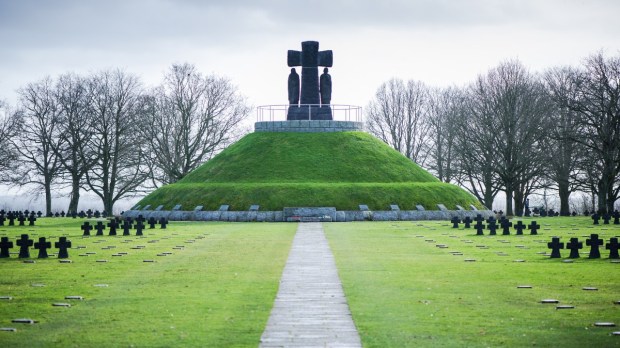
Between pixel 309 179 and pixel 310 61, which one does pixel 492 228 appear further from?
pixel 310 61

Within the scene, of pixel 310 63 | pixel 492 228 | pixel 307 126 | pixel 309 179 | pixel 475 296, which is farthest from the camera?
pixel 307 126

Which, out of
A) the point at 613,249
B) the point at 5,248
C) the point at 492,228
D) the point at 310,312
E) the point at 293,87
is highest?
the point at 293,87

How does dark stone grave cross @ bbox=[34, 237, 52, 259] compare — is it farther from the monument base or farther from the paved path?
the monument base

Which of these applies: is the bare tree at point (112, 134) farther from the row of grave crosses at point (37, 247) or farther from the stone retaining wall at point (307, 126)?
the row of grave crosses at point (37, 247)

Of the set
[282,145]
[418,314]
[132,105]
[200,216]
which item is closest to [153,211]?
[200,216]

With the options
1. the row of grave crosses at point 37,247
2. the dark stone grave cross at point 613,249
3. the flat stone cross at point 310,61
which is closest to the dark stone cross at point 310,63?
the flat stone cross at point 310,61

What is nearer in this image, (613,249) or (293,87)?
(613,249)

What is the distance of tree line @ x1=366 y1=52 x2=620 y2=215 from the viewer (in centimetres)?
7712

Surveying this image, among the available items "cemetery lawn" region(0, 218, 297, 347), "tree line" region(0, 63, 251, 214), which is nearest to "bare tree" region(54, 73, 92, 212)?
"tree line" region(0, 63, 251, 214)

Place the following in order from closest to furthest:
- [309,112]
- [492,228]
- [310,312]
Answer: [310,312], [492,228], [309,112]

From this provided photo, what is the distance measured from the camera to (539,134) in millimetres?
86250

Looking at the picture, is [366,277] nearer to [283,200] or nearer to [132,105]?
[283,200]

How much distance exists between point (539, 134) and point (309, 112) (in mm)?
22800

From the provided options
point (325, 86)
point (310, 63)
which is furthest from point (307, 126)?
point (310, 63)
